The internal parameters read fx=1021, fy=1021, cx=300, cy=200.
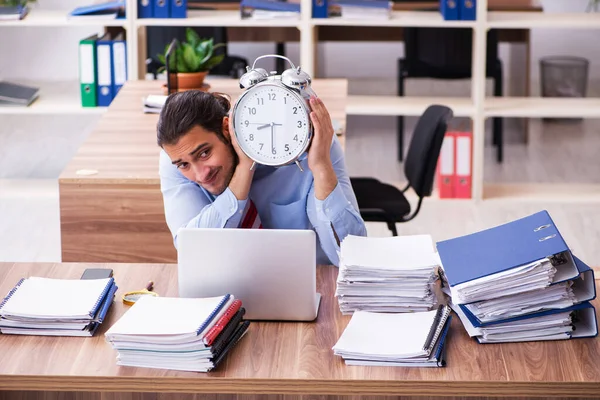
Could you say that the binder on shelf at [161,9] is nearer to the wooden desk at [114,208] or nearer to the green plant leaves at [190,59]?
the green plant leaves at [190,59]

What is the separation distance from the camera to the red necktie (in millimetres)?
2701

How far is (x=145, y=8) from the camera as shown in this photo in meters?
5.24

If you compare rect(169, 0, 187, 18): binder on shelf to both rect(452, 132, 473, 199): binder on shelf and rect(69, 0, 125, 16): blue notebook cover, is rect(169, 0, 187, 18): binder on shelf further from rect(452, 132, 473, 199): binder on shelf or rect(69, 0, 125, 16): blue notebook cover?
rect(452, 132, 473, 199): binder on shelf

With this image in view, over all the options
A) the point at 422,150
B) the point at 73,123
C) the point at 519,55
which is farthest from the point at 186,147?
the point at 519,55

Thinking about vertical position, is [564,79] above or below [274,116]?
below

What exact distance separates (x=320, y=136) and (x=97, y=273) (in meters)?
0.65

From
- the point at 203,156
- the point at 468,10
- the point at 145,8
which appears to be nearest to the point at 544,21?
the point at 468,10

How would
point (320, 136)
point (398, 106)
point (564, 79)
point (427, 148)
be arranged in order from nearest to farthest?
point (320, 136) → point (427, 148) → point (398, 106) → point (564, 79)

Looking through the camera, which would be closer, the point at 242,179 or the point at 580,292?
the point at 580,292

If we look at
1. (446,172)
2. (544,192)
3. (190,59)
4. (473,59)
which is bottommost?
(544,192)

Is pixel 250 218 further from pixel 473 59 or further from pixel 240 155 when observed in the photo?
pixel 473 59

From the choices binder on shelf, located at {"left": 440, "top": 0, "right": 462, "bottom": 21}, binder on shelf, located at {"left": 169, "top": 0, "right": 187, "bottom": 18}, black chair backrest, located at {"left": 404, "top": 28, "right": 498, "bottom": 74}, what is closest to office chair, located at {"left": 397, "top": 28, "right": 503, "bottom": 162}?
black chair backrest, located at {"left": 404, "top": 28, "right": 498, "bottom": 74}

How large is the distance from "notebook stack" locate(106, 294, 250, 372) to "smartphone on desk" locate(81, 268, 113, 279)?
1.11 feet

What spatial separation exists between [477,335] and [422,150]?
1868mm
